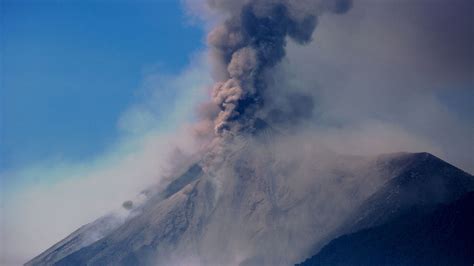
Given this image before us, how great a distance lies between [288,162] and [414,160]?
24.8 meters

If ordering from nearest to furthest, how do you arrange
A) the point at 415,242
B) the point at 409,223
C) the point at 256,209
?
the point at 415,242 → the point at 409,223 → the point at 256,209

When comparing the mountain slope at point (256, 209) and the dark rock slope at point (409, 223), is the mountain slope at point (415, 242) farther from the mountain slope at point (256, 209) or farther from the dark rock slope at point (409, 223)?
the mountain slope at point (256, 209)

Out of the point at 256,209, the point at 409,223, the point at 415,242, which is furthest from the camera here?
the point at 256,209

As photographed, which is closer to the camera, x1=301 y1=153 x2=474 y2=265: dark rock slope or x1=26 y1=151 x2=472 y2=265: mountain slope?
x1=301 y1=153 x2=474 y2=265: dark rock slope

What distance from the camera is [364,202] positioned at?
111m

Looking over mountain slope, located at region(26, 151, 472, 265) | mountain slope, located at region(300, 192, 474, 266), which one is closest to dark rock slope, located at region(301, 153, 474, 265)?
mountain slope, located at region(300, 192, 474, 266)

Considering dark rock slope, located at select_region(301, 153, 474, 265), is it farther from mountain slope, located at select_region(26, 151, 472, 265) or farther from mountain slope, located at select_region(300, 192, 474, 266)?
mountain slope, located at select_region(26, 151, 472, 265)

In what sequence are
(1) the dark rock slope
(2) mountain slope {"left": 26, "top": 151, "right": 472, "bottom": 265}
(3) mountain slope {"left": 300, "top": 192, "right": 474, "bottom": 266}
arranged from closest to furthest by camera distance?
(3) mountain slope {"left": 300, "top": 192, "right": 474, "bottom": 266} < (1) the dark rock slope < (2) mountain slope {"left": 26, "top": 151, "right": 472, "bottom": 265}

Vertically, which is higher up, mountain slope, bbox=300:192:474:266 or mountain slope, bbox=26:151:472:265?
mountain slope, bbox=26:151:472:265

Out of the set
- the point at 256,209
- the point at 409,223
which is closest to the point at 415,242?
the point at 409,223

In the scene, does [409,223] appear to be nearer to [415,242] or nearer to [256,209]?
[415,242]

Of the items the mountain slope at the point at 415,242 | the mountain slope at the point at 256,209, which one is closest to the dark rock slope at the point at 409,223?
the mountain slope at the point at 415,242

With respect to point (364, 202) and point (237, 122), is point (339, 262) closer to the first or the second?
point (364, 202)

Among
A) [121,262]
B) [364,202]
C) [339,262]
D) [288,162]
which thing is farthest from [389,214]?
[121,262]
